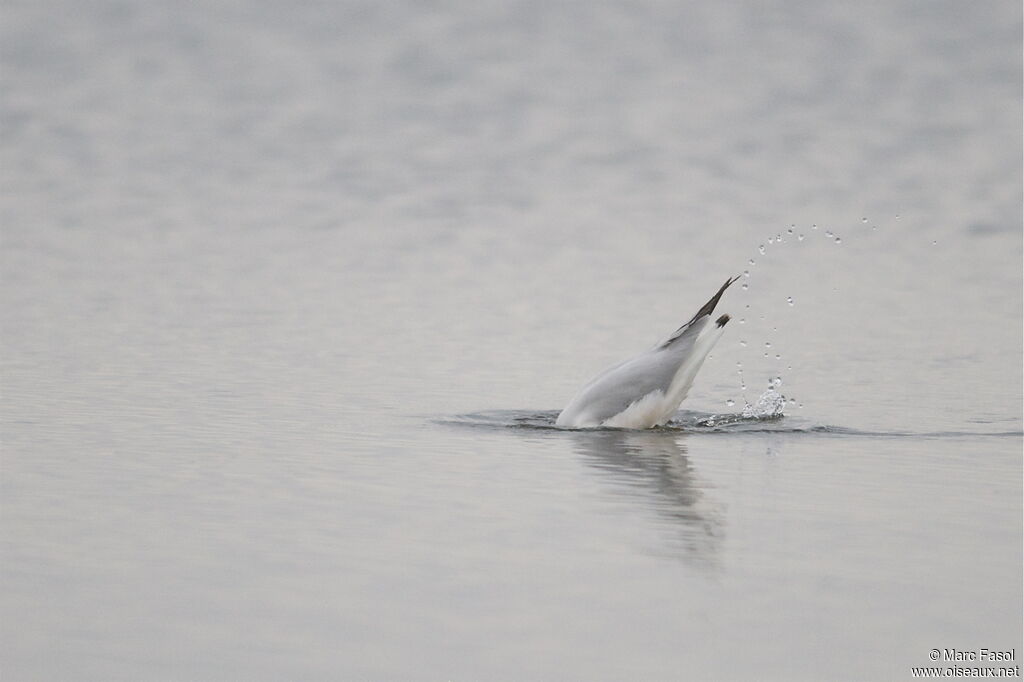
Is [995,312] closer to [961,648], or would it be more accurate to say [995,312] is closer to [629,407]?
[629,407]

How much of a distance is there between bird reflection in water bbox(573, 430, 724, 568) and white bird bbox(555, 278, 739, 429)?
111 mm

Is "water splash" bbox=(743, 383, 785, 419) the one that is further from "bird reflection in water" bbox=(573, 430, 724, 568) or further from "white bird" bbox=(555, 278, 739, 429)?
"bird reflection in water" bbox=(573, 430, 724, 568)

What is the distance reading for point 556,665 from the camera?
418 centimetres

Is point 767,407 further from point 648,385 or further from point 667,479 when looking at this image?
point 667,479

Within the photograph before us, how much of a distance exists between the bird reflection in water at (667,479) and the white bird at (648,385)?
4.4 inches

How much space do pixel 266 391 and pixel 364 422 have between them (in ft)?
4.03

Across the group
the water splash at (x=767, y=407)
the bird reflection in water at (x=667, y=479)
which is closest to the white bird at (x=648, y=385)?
the bird reflection in water at (x=667, y=479)

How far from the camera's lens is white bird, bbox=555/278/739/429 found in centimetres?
926

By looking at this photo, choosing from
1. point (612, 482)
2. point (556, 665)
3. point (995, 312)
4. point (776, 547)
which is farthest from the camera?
point (995, 312)

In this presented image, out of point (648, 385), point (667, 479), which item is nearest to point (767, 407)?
point (648, 385)

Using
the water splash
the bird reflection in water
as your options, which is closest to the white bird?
the bird reflection in water

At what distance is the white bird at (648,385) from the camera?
30.4 ft

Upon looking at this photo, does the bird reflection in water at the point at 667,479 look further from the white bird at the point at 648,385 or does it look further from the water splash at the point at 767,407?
the water splash at the point at 767,407

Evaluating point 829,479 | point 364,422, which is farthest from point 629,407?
point 829,479
